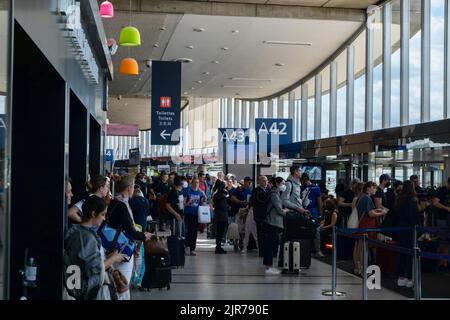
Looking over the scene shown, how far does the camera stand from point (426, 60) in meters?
14.6

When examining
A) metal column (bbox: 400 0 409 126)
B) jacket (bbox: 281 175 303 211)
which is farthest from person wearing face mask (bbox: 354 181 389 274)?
metal column (bbox: 400 0 409 126)

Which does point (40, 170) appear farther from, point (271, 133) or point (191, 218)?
point (271, 133)

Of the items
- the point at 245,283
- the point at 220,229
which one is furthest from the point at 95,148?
the point at 245,283

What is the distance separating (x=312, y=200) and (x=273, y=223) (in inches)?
121

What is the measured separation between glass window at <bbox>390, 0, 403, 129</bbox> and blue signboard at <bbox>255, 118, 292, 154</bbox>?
2.78 meters

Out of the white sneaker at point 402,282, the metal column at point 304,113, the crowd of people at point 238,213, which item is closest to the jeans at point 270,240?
the crowd of people at point 238,213

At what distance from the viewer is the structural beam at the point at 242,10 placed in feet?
51.7

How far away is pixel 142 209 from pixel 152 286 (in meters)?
1.10

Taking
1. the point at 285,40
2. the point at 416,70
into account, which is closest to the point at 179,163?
the point at 285,40

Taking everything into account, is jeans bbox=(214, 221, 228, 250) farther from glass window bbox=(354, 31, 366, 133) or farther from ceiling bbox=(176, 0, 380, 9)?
glass window bbox=(354, 31, 366, 133)

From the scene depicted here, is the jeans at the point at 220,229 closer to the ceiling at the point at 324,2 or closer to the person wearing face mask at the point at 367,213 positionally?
the person wearing face mask at the point at 367,213

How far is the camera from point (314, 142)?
55.9 feet

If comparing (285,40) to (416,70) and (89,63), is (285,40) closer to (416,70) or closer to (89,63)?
(416,70)

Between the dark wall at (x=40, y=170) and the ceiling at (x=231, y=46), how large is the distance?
9.53m
